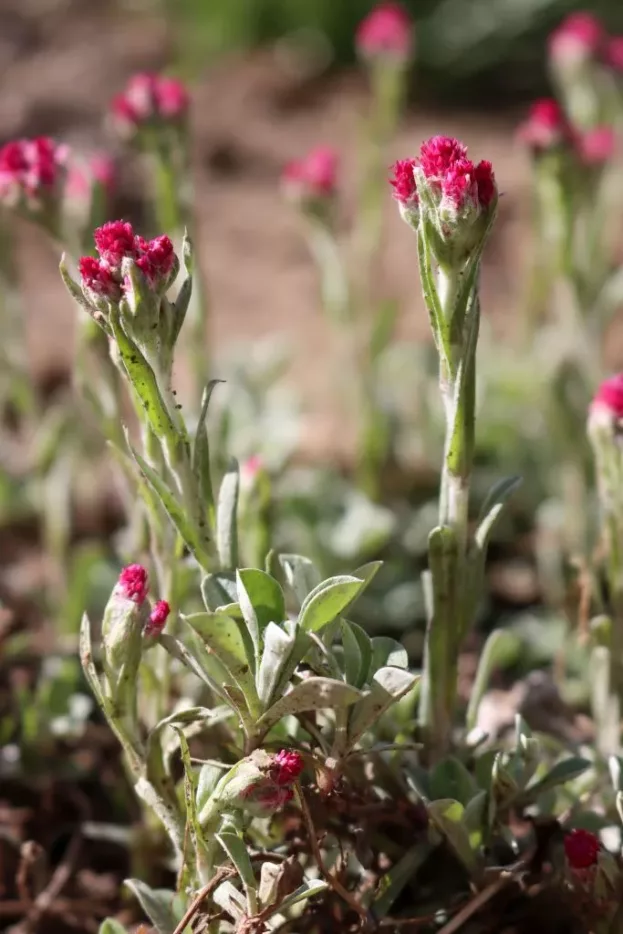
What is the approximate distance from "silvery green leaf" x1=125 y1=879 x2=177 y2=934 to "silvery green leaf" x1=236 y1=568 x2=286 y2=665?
9.5 inches

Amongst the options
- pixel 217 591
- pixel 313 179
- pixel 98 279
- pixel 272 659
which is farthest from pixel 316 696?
pixel 313 179

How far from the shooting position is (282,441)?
167cm

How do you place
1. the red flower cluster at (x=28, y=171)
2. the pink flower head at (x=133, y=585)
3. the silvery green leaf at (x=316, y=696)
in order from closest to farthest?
the silvery green leaf at (x=316, y=696) → the pink flower head at (x=133, y=585) → the red flower cluster at (x=28, y=171)

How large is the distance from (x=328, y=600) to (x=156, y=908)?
0.31 m

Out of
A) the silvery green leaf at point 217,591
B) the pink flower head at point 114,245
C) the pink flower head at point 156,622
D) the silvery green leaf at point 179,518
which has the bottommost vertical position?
the pink flower head at point 156,622

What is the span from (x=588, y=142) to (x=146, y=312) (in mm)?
961

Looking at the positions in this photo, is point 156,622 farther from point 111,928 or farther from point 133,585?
point 111,928

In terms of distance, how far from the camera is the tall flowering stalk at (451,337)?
83 centimetres

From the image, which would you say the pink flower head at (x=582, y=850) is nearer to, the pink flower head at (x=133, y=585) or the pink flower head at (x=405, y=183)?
the pink flower head at (x=133, y=585)

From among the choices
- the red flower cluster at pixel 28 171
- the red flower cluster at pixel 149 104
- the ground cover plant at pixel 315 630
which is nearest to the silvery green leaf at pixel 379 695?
the ground cover plant at pixel 315 630

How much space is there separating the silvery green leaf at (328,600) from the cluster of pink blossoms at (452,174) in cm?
29

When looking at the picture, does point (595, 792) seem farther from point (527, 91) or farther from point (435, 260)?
point (527, 91)

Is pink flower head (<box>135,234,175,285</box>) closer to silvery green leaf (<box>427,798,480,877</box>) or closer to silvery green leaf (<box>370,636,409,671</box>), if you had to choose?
silvery green leaf (<box>370,636,409,671</box>)

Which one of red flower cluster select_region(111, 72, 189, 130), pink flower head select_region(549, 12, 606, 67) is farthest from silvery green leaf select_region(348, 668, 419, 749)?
pink flower head select_region(549, 12, 606, 67)
